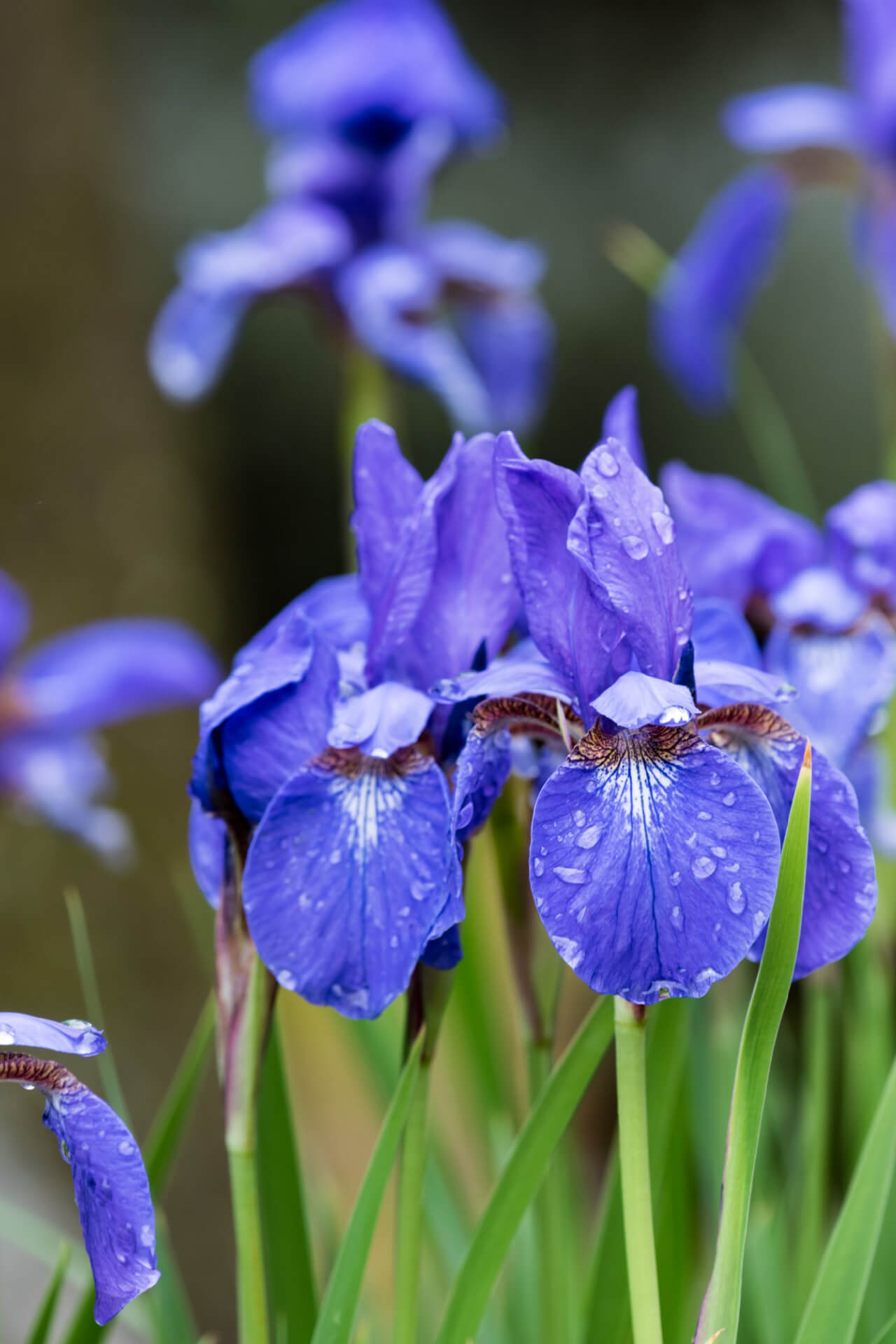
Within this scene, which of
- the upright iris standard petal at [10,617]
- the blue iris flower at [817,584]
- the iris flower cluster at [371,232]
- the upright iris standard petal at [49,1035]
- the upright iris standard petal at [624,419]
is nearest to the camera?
the upright iris standard petal at [49,1035]

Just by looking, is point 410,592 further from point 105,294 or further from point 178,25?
point 178,25

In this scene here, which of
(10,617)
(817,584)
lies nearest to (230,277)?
(10,617)

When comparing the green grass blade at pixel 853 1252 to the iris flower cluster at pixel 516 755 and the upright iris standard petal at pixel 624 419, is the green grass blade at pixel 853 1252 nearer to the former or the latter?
the iris flower cluster at pixel 516 755

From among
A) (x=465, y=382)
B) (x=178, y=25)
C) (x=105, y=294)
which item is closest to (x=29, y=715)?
(x=465, y=382)

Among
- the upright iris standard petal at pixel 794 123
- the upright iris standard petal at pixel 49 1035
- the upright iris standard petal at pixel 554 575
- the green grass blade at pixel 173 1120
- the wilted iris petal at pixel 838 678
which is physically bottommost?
the green grass blade at pixel 173 1120


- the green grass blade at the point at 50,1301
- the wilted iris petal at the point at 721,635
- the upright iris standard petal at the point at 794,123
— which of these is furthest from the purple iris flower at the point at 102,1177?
the upright iris standard petal at the point at 794,123

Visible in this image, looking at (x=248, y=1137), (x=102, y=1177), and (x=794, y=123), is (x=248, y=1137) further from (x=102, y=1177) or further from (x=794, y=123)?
(x=794, y=123)

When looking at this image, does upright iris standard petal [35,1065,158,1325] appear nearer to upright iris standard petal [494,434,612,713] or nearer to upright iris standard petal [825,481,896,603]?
upright iris standard petal [494,434,612,713]
